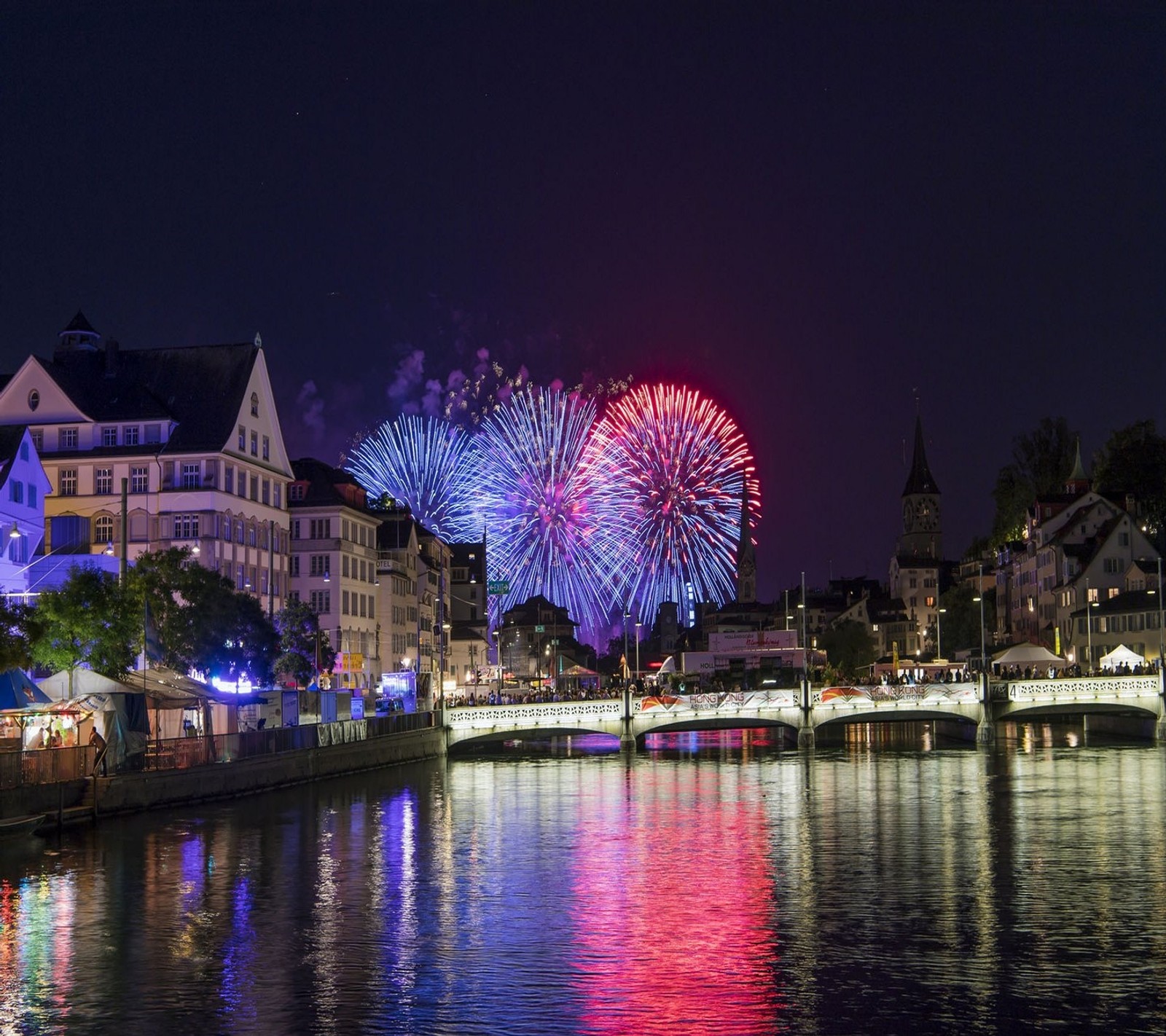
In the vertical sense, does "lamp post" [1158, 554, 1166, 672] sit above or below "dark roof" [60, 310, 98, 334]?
below

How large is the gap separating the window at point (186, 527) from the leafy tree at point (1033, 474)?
106447 millimetres

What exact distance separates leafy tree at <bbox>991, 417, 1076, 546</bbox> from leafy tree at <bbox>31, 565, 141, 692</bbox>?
12748 centimetres

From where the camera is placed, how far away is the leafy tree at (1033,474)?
176500mm

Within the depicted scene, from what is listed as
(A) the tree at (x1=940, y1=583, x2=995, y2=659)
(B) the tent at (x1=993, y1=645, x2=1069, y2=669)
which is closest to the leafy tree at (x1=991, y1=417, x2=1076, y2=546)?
(A) the tree at (x1=940, y1=583, x2=995, y2=659)

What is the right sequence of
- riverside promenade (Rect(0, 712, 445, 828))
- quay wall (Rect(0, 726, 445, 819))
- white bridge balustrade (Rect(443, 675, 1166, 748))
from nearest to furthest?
riverside promenade (Rect(0, 712, 445, 828)) < quay wall (Rect(0, 726, 445, 819)) < white bridge balustrade (Rect(443, 675, 1166, 748))

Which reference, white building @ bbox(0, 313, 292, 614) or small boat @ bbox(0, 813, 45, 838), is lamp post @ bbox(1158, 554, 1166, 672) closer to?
white building @ bbox(0, 313, 292, 614)

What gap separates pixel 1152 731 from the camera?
105m

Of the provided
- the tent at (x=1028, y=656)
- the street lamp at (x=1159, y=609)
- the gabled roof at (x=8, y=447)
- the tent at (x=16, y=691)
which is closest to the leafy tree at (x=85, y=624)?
the tent at (x=16, y=691)

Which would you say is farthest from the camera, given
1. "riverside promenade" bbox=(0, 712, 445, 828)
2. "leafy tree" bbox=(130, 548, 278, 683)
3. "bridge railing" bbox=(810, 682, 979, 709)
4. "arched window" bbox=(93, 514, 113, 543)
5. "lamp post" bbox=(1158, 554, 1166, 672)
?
"lamp post" bbox=(1158, 554, 1166, 672)

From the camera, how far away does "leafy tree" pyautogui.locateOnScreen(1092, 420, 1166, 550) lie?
15112 cm

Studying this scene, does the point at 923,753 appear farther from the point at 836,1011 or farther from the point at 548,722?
the point at 836,1011

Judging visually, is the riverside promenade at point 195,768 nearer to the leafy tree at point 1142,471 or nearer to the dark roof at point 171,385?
the dark roof at point 171,385

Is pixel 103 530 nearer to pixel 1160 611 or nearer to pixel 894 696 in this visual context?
pixel 894 696

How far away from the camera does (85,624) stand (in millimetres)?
65250
